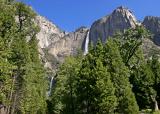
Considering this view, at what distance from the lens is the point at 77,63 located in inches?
2596

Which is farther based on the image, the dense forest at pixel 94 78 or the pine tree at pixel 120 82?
the pine tree at pixel 120 82

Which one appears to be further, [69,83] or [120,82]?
[69,83]

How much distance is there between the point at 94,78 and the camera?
49.4 meters

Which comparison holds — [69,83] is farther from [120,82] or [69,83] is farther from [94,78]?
[94,78]

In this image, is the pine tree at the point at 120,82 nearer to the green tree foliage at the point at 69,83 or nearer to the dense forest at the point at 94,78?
the dense forest at the point at 94,78

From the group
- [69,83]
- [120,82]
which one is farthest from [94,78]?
[69,83]

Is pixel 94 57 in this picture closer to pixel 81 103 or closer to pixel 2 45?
pixel 81 103

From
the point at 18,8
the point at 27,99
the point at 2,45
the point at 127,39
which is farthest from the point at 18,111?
the point at 2,45

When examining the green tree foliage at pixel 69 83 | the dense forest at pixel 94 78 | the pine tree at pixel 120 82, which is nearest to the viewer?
the dense forest at pixel 94 78

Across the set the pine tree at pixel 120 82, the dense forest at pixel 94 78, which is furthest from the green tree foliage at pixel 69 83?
the pine tree at pixel 120 82

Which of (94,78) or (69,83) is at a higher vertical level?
(69,83)

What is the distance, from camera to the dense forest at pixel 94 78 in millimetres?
49363

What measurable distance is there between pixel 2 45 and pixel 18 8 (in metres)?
35.7

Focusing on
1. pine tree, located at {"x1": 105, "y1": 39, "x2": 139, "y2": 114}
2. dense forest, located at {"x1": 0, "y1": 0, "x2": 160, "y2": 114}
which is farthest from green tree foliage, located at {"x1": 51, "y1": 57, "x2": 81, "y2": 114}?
pine tree, located at {"x1": 105, "y1": 39, "x2": 139, "y2": 114}
